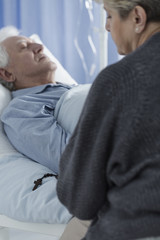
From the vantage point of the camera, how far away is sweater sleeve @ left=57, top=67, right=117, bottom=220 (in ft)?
2.69

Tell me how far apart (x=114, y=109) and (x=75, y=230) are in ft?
1.85

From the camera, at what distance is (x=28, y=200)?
4.79ft

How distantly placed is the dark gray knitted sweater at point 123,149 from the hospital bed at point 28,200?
55 centimetres

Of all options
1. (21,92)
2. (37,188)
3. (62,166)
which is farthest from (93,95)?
(21,92)

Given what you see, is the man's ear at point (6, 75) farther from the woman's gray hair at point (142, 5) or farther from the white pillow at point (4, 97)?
the woman's gray hair at point (142, 5)

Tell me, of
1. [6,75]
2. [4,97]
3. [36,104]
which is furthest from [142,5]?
[6,75]

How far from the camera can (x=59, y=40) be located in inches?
136

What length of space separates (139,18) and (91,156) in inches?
13.5

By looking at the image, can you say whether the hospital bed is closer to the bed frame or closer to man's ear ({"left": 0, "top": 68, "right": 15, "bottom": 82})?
the bed frame

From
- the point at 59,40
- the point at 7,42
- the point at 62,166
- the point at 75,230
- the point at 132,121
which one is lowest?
the point at 59,40

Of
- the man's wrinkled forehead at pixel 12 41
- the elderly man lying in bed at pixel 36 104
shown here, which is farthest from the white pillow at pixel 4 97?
the man's wrinkled forehead at pixel 12 41

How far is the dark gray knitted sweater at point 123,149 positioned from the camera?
0.79 m

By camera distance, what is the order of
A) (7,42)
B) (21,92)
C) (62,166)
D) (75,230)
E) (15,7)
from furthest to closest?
1. (15,7)
2. (7,42)
3. (21,92)
4. (75,230)
5. (62,166)

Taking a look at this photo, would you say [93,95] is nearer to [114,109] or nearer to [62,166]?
[114,109]
